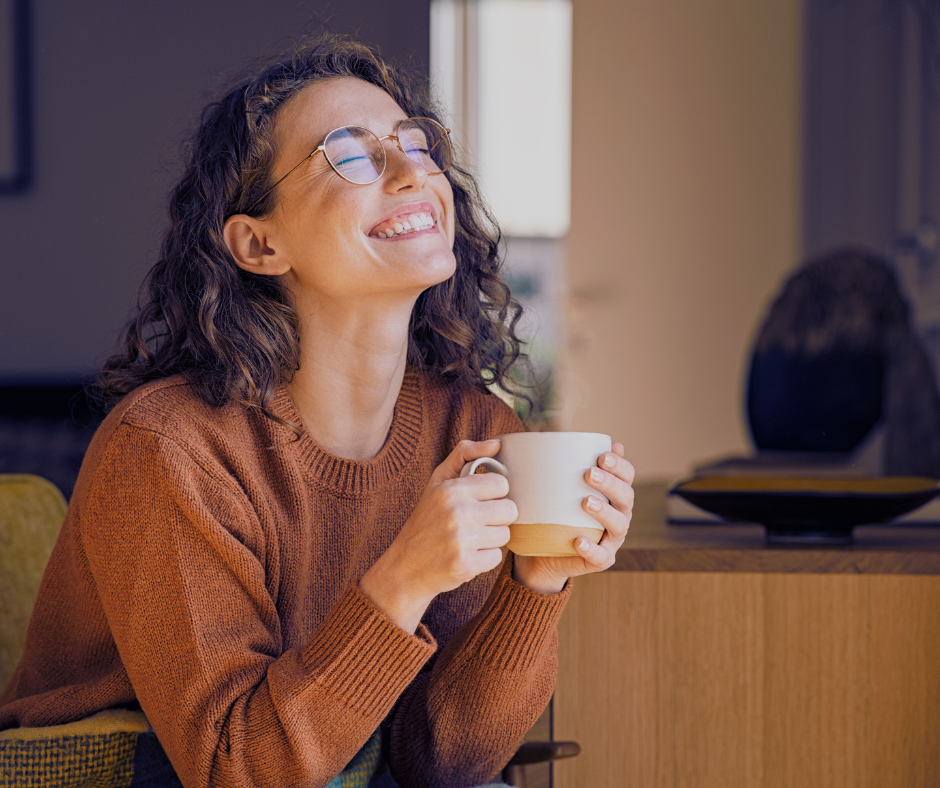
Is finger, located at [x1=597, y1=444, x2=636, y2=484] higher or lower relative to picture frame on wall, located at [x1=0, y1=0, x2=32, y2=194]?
lower

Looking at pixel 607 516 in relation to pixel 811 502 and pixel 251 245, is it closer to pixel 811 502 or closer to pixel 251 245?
pixel 811 502

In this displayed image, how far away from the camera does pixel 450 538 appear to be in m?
0.73

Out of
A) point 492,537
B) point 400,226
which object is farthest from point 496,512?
point 400,226

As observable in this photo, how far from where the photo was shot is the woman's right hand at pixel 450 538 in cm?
73

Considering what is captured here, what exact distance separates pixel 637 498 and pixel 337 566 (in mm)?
570

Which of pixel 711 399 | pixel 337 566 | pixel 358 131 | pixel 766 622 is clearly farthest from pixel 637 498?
pixel 711 399

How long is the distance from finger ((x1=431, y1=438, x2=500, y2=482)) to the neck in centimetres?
26

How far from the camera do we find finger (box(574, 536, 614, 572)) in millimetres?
751

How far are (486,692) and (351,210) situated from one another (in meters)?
0.51

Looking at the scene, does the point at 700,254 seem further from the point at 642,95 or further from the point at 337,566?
the point at 337,566

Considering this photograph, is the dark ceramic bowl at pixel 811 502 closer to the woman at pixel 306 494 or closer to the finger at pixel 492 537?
the woman at pixel 306 494

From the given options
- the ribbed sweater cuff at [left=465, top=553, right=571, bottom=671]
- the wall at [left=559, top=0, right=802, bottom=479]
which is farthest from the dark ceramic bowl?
the wall at [left=559, top=0, right=802, bottom=479]

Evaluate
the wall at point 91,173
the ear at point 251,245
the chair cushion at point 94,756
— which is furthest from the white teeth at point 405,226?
the wall at point 91,173

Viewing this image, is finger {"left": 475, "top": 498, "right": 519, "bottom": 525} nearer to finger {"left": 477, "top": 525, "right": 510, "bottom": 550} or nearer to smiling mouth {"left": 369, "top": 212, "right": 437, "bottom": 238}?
finger {"left": 477, "top": 525, "right": 510, "bottom": 550}
